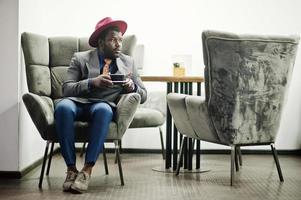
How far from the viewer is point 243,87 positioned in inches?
115

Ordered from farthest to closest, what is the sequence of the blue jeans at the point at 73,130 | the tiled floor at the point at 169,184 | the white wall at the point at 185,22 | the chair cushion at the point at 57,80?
the white wall at the point at 185,22
the chair cushion at the point at 57,80
the blue jeans at the point at 73,130
the tiled floor at the point at 169,184

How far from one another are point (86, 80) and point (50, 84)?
47 centimetres

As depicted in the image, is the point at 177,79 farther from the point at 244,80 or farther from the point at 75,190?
the point at 75,190

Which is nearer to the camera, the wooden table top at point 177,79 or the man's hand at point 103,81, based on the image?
the man's hand at point 103,81

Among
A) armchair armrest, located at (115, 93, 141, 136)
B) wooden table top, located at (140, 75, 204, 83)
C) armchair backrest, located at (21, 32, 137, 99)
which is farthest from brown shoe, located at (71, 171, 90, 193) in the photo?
wooden table top, located at (140, 75, 204, 83)

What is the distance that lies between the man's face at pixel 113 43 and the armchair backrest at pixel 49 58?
0.30 m

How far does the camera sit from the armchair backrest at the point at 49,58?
128 inches

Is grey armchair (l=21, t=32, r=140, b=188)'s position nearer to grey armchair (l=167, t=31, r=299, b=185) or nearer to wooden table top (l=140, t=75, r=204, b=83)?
wooden table top (l=140, t=75, r=204, b=83)

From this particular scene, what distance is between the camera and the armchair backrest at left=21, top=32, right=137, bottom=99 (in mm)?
3254

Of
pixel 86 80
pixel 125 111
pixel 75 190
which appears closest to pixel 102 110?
pixel 125 111

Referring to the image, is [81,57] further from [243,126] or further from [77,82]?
[243,126]

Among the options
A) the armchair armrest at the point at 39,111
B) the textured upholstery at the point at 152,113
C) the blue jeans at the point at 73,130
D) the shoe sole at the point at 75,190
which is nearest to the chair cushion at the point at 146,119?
the textured upholstery at the point at 152,113

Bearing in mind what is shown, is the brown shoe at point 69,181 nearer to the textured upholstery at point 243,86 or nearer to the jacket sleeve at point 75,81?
the jacket sleeve at point 75,81

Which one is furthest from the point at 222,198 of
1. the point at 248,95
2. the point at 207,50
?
the point at 207,50
